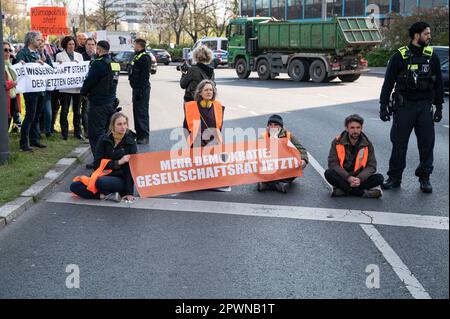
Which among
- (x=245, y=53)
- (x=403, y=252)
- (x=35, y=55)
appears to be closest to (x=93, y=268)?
(x=403, y=252)

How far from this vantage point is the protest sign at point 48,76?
10.1m

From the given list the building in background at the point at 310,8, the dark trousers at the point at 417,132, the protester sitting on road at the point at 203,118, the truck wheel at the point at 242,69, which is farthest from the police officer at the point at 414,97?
the building in background at the point at 310,8

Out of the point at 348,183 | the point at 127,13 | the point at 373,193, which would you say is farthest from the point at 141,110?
the point at 127,13

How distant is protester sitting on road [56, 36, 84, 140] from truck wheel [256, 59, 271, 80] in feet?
66.5

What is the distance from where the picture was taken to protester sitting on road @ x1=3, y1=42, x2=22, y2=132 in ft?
31.2

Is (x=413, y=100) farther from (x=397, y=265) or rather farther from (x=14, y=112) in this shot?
(x=14, y=112)

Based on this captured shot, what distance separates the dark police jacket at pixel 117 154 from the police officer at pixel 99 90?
1.61 metres

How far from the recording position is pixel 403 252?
5422 mm

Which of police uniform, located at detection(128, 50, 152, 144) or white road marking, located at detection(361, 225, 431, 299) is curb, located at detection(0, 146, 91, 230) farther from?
white road marking, located at detection(361, 225, 431, 299)

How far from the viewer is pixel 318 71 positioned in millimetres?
28781

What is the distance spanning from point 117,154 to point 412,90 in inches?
148

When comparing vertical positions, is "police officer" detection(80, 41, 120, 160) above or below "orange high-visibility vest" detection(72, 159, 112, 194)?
above

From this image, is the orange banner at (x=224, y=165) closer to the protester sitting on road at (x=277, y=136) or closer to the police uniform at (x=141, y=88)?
the protester sitting on road at (x=277, y=136)

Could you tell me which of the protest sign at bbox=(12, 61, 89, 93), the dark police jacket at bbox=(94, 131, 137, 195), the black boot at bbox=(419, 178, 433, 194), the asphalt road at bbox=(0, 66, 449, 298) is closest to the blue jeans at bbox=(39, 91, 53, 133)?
the protest sign at bbox=(12, 61, 89, 93)
